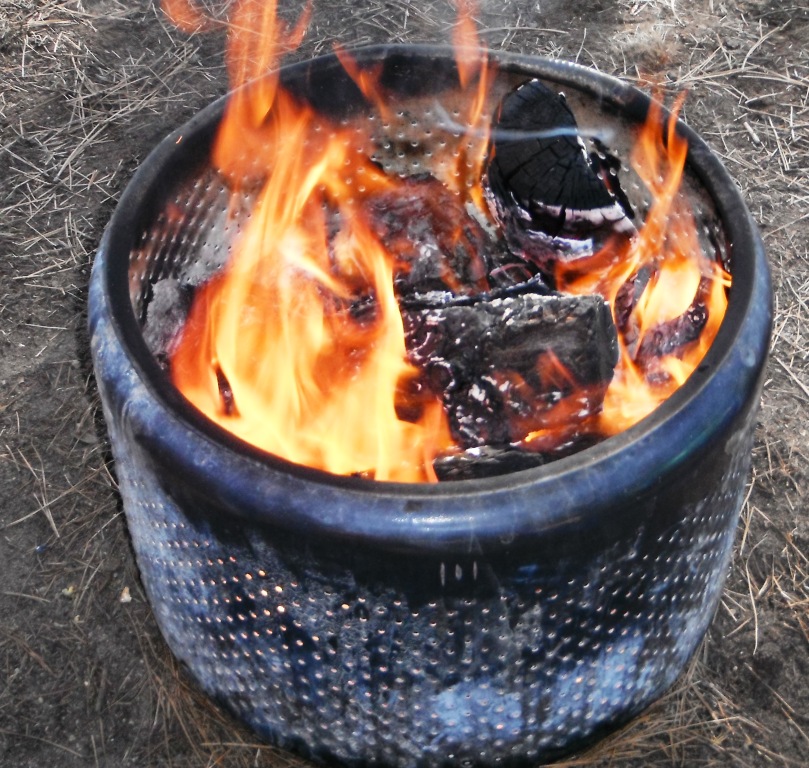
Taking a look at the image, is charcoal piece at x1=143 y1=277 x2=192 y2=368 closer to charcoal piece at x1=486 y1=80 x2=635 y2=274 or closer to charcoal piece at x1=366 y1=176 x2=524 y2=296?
charcoal piece at x1=366 y1=176 x2=524 y2=296

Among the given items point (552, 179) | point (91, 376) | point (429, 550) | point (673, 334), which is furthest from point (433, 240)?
point (91, 376)

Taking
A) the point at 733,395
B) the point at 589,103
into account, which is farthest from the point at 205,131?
the point at 733,395

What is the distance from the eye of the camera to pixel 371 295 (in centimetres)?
238

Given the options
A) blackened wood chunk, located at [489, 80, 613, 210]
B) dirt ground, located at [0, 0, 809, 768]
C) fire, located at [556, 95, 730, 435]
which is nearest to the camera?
fire, located at [556, 95, 730, 435]

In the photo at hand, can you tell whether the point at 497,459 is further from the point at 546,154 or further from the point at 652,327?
the point at 546,154

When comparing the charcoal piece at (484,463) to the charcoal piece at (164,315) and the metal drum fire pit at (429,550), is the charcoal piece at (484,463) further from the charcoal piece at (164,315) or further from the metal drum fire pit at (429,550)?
the charcoal piece at (164,315)

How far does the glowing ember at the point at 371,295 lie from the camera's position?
1899mm

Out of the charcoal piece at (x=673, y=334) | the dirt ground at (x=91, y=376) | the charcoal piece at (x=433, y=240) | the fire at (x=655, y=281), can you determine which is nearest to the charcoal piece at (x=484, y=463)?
the fire at (x=655, y=281)

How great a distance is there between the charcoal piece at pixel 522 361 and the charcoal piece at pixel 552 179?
31 cm

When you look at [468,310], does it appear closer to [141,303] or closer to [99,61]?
[141,303]

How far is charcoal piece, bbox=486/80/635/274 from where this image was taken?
6.98 ft

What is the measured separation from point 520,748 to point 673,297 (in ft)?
3.30

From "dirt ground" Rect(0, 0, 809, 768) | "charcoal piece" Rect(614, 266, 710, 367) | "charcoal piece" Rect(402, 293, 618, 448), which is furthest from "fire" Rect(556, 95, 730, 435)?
"dirt ground" Rect(0, 0, 809, 768)

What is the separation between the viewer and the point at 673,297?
6.87 feet
